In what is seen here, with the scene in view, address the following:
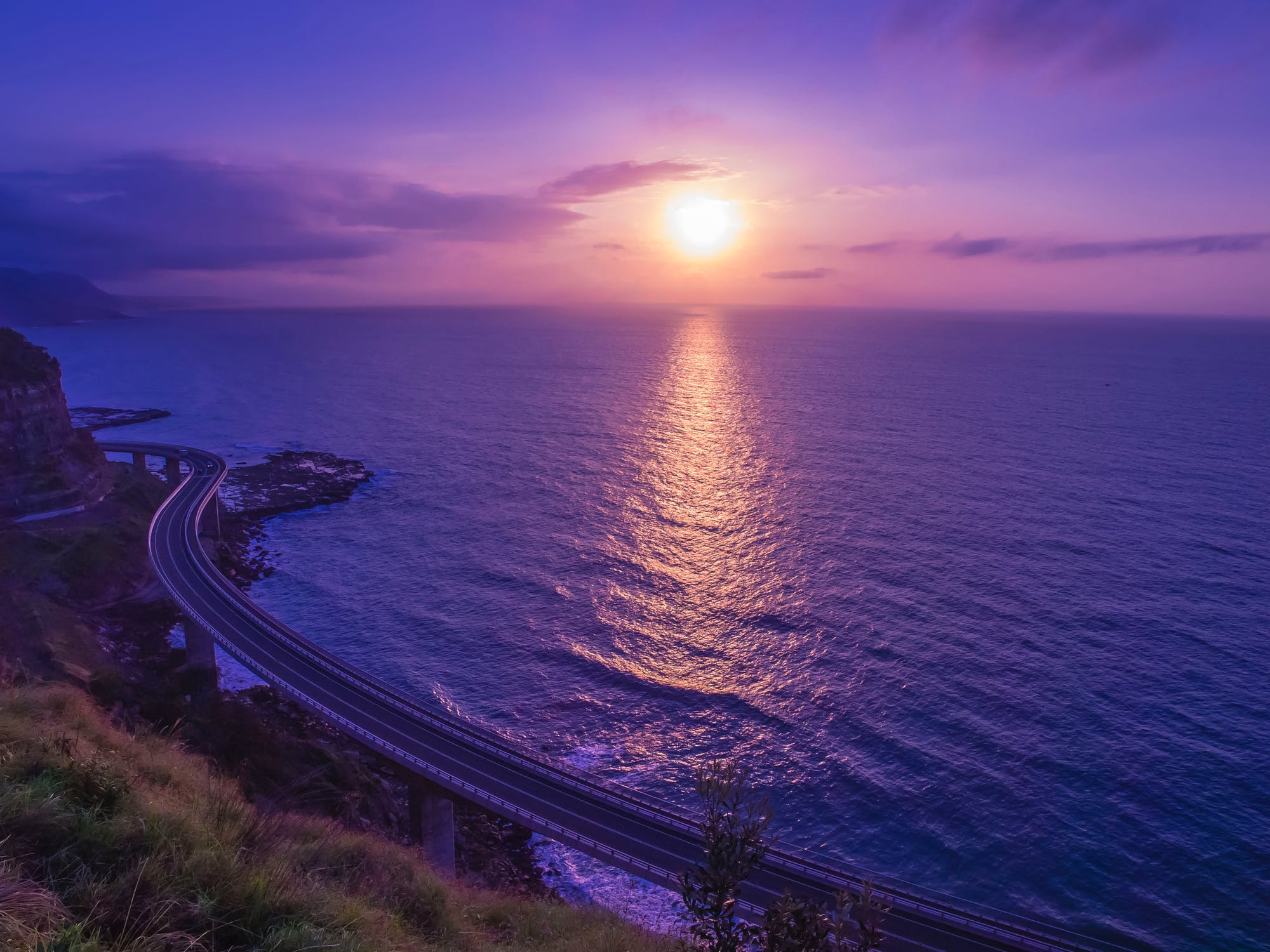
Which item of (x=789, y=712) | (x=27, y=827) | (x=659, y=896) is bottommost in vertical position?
(x=659, y=896)

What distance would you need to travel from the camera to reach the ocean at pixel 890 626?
33156 millimetres

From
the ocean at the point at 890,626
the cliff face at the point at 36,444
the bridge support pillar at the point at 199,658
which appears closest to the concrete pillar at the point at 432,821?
the ocean at the point at 890,626

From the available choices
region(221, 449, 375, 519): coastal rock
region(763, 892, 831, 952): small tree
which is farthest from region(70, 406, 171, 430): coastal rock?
region(763, 892, 831, 952): small tree

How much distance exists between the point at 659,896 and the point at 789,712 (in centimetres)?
1333

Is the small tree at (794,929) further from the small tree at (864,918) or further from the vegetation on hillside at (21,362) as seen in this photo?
the vegetation on hillside at (21,362)

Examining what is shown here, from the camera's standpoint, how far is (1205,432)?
101 meters

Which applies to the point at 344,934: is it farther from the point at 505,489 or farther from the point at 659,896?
the point at 505,489

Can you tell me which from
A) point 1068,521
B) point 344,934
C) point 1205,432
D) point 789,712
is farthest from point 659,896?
point 1205,432

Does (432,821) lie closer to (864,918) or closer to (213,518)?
(864,918)

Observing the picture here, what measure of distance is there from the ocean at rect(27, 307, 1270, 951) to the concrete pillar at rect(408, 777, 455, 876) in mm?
7239

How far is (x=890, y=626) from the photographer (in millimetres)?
49594

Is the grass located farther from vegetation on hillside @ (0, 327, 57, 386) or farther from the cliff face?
vegetation on hillside @ (0, 327, 57, 386)

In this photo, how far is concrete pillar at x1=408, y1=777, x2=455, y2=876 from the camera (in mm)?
31844

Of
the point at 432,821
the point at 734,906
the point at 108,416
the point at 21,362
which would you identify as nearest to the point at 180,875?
the point at 734,906
